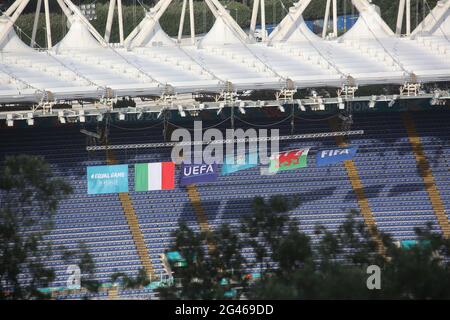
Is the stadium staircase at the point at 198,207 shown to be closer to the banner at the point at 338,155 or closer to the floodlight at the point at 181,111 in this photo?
the floodlight at the point at 181,111

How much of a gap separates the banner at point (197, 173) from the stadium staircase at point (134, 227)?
6.05 feet

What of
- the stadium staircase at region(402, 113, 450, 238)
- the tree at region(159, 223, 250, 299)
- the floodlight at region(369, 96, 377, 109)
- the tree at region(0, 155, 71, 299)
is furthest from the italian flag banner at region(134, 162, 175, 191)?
the tree at region(159, 223, 250, 299)

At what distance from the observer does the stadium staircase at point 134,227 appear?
1547 inches

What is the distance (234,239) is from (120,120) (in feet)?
50.5

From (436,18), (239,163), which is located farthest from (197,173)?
(436,18)

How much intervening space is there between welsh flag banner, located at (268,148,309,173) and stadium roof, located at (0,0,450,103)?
214cm

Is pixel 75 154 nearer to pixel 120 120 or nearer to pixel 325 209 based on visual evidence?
pixel 120 120

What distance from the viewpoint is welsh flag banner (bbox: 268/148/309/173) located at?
42.6m

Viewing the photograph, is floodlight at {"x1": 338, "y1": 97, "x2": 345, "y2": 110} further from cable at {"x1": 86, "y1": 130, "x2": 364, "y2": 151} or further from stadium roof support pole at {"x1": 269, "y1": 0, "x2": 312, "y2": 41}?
stadium roof support pole at {"x1": 269, "y1": 0, "x2": 312, "y2": 41}

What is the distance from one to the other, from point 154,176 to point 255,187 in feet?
10.4

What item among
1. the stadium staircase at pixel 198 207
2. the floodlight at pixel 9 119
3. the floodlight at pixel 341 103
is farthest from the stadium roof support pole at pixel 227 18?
the floodlight at pixel 9 119

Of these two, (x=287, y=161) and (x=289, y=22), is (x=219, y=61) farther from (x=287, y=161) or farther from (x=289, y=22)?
(x=287, y=161)

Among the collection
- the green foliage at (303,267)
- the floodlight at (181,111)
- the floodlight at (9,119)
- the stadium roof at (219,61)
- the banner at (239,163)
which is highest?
the stadium roof at (219,61)
